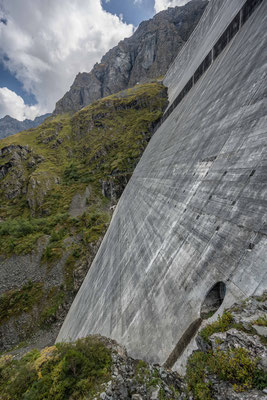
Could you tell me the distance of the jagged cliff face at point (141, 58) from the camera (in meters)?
109

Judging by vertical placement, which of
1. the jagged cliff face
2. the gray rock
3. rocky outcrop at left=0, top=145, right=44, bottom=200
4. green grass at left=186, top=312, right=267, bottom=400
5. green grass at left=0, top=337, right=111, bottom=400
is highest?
the jagged cliff face

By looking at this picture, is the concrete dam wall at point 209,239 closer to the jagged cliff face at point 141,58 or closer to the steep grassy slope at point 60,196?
the steep grassy slope at point 60,196

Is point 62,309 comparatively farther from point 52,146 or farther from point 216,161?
point 52,146

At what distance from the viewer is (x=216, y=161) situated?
18.9ft

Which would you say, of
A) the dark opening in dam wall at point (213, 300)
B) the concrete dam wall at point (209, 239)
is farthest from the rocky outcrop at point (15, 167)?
the dark opening in dam wall at point (213, 300)

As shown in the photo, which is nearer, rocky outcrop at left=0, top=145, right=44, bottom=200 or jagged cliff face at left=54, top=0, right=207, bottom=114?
rocky outcrop at left=0, top=145, right=44, bottom=200

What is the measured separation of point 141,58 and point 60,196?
11461cm

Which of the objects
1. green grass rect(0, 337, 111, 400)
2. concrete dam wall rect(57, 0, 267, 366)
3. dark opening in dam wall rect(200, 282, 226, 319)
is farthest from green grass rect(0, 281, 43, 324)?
dark opening in dam wall rect(200, 282, 226, 319)

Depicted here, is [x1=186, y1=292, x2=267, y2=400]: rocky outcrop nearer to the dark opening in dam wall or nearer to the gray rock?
the gray rock

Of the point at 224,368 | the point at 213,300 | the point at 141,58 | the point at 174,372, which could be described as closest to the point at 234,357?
the point at 224,368

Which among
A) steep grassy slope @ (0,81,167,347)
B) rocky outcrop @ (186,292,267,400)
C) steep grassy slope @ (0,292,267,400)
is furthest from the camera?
steep grassy slope @ (0,81,167,347)

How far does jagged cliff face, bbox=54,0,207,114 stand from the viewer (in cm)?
10888

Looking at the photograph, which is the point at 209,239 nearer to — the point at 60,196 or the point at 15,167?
the point at 60,196

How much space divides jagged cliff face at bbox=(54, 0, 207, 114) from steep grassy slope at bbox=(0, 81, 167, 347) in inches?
1706
